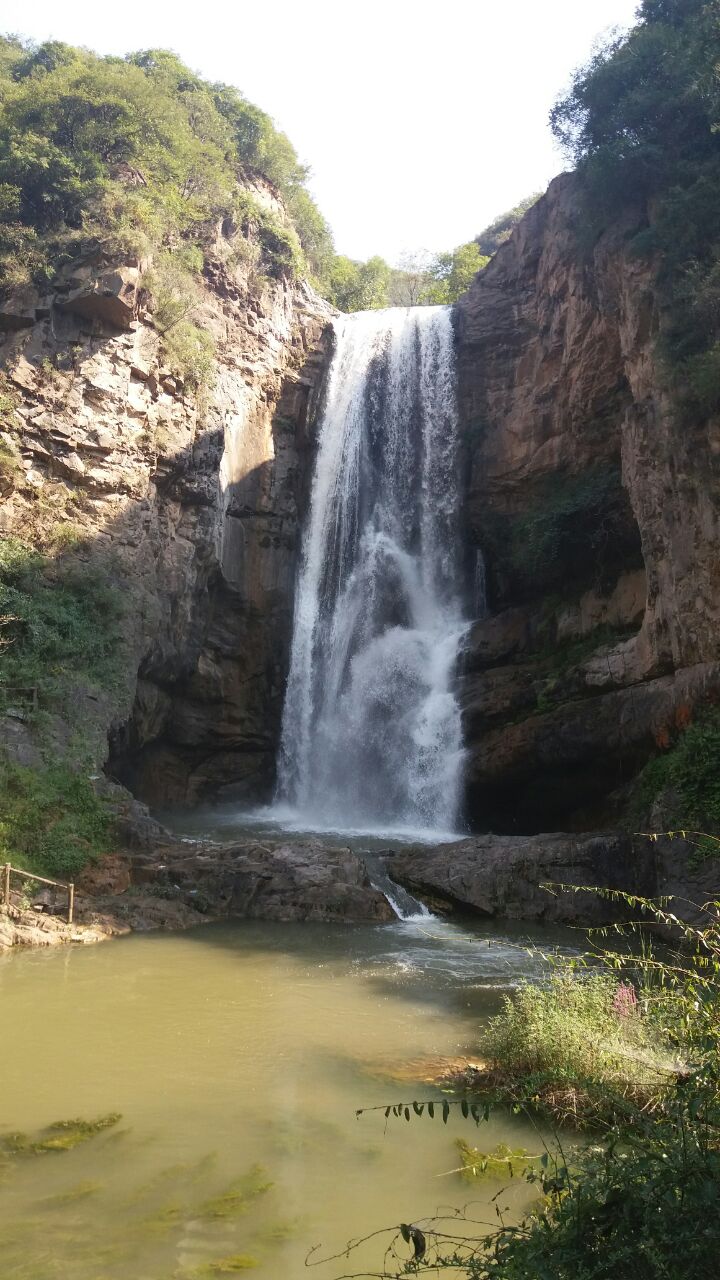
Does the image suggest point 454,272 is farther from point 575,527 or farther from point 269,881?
point 269,881

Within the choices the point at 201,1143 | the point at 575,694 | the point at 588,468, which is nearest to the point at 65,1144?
the point at 201,1143

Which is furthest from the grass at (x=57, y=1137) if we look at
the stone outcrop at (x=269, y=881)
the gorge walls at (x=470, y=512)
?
the gorge walls at (x=470, y=512)

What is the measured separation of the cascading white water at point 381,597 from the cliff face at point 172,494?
1.13 metres

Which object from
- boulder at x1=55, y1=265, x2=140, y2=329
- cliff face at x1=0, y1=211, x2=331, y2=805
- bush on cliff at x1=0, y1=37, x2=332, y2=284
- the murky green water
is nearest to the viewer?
the murky green water

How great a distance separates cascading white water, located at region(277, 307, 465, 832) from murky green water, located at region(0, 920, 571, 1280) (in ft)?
35.5

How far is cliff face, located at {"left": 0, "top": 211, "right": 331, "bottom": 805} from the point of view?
→ 2012cm

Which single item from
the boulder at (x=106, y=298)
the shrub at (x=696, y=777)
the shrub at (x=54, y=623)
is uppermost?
the boulder at (x=106, y=298)

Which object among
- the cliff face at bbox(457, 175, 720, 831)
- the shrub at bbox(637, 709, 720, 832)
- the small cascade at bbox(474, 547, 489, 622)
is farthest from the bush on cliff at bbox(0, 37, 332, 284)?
the shrub at bbox(637, 709, 720, 832)

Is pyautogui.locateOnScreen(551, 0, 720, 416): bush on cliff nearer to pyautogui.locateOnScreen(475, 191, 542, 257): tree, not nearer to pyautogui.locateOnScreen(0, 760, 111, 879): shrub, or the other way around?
pyautogui.locateOnScreen(0, 760, 111, 879): shrub

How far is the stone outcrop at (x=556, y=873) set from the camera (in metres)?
13.2

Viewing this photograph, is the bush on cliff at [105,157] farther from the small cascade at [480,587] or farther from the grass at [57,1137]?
the grass at [57,1137]

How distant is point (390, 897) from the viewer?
13688 mm

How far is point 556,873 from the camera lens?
551 inches

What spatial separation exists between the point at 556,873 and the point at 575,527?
9917mm
